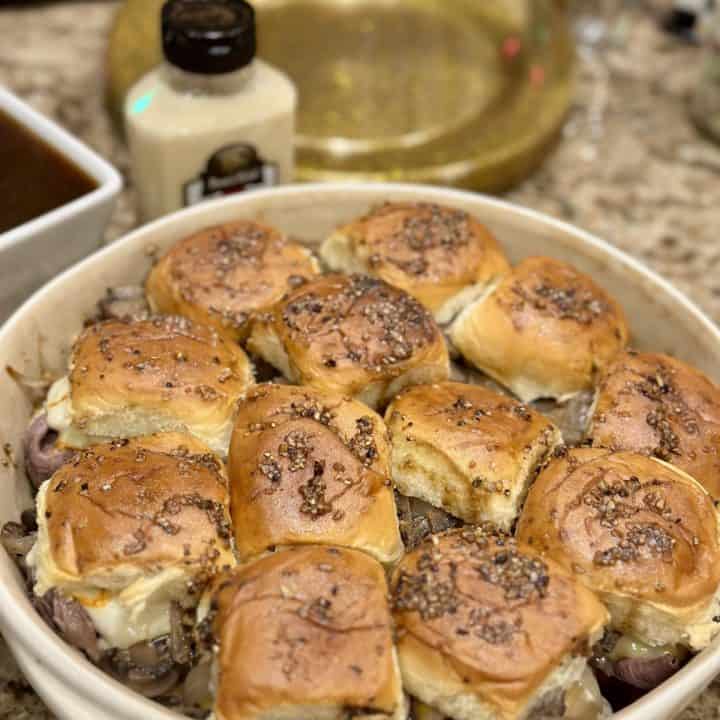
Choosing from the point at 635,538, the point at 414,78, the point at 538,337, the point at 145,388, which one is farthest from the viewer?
the point at 414,78

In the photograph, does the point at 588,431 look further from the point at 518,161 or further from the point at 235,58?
the point at 518,161

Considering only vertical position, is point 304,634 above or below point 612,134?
above

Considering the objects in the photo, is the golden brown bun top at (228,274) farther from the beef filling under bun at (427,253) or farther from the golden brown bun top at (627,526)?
the golden brown bun top at (627,526)

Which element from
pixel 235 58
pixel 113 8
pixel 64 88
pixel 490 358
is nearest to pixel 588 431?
pixel 490 358

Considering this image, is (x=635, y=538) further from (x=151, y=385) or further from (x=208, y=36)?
(x=208, y=36)

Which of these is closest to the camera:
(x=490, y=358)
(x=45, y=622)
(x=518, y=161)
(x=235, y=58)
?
(x=45, y=622)

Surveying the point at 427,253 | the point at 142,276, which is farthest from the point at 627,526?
the point at 142,276

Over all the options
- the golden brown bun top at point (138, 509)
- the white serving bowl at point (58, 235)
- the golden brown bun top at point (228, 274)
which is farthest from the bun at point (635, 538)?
the white serving bowl at point (58, 235)
